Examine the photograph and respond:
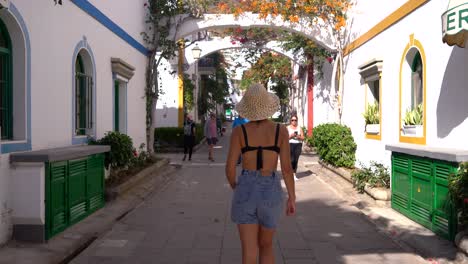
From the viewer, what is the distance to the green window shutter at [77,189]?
23.0 ft

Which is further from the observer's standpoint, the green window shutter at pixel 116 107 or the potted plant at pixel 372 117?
the green window shutter at pixel 116 107

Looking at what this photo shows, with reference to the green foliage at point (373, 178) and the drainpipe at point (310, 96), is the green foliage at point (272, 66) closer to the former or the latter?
the drainpipe at point (310, 96)

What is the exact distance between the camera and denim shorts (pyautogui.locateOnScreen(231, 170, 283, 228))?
13.7 feet

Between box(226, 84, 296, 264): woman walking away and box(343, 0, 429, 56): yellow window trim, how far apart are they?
5.06m

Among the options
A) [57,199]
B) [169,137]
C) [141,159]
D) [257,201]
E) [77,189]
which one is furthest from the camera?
[169,137]

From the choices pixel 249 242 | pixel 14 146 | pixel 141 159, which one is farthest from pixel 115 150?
pixel 249 242

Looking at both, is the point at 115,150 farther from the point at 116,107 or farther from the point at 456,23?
the point at 456,23

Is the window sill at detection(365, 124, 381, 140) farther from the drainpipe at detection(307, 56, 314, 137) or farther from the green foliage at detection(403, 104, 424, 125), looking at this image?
the drainpipe at detection(307, 56, 314, 137)

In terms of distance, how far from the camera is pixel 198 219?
834 centimetres

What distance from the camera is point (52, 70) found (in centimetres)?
758

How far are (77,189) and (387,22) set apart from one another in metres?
6.88

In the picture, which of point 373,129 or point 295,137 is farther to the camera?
point 295,137

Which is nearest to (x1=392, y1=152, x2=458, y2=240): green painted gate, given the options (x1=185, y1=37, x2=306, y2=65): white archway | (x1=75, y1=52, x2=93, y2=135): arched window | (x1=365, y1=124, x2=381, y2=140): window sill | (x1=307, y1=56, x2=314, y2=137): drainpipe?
(x1=365, y1=124, x2=381, y2=140): window sill

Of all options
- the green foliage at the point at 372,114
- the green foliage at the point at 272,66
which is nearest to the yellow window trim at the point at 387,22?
the green foliage at the point at 372,114
